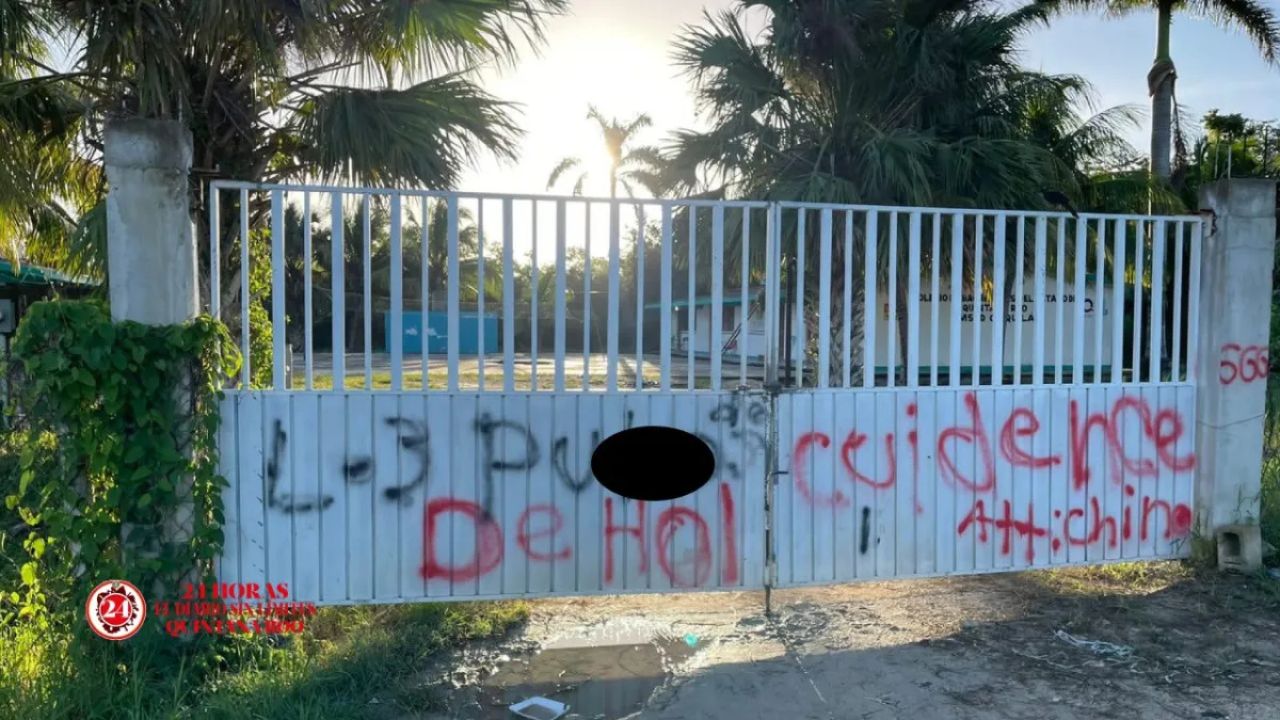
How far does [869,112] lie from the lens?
950 cm

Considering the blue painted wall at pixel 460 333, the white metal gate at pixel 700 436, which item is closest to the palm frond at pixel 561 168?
the blue painted wall at pixel 460 333

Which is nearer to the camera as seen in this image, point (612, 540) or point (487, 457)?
point (487, 457)

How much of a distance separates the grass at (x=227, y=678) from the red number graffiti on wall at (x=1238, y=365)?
480 cm

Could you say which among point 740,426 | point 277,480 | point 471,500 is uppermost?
point 740,426

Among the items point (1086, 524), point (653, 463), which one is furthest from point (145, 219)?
point (1086, 524)

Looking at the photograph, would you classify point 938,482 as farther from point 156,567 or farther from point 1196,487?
point 156,567

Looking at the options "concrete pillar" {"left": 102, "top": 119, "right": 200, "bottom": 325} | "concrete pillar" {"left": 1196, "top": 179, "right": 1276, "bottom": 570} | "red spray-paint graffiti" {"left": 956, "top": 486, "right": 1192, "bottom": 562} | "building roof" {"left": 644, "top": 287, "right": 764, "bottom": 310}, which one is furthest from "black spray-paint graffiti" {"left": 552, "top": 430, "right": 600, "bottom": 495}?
"concrete pillar" {"left": 1196, "top": 179, "right": 1276, "bottom": 570}

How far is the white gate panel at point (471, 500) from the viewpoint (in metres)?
3.91

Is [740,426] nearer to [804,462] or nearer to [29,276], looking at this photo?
[804,462]

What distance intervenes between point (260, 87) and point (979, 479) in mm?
5172

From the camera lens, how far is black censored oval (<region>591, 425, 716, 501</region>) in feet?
13.7

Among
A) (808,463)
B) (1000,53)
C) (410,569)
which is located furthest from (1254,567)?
(1000,53)

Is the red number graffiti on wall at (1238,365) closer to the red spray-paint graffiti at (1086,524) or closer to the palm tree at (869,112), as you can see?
the red spray-paint graffiti at (1086,524)

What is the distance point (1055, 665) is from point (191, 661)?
13.1 feet
